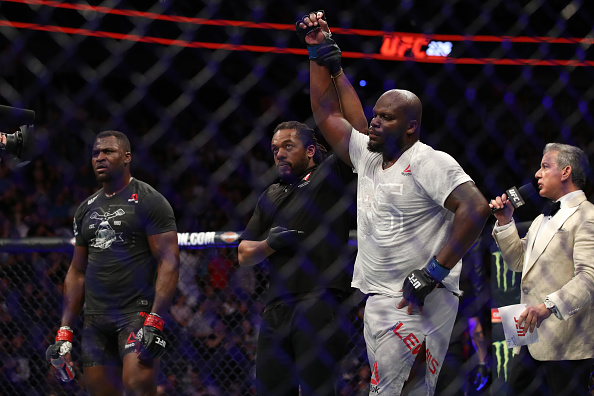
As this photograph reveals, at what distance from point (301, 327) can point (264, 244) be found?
386 millimetres

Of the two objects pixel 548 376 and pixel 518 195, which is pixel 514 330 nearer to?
pixel 548 376

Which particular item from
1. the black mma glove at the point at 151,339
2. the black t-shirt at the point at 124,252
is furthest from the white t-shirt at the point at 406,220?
the black t-shirt at the point at 124,252

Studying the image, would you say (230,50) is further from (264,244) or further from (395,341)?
(395,341)

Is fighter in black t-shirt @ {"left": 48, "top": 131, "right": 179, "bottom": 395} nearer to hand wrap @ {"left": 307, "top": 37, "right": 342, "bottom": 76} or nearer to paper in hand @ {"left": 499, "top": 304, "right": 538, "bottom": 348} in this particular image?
hand wrap @ {"left": 307, "top": 37, "right": 342, "bottom": 76}

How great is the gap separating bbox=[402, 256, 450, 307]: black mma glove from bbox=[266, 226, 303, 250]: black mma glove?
72 centimetres

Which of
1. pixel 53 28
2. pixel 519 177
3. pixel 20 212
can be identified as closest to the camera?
pixel 20 212

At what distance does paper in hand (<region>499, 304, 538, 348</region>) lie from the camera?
2795 mm

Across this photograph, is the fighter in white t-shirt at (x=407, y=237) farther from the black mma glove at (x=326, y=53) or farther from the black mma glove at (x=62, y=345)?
the black mma glove at (x=62, y=345)

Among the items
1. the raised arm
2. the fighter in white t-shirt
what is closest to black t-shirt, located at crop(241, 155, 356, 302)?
the raised arm

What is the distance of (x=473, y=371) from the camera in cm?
367

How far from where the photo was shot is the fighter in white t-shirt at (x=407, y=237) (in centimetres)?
233

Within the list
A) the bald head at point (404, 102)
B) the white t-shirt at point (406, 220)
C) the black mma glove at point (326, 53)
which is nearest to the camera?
the white t-shirt at point (406, 220)

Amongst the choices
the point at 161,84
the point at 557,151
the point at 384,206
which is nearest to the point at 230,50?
the point at 161,84

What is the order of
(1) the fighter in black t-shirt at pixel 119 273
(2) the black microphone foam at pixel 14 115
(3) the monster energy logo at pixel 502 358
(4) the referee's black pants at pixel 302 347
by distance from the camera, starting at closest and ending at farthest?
(2) the black microphone foam at pixel 14 115 < (4) the referee's black pants at pixel 302 347 < (1) the fighter in black t-shirt at pixel 119 273 < (3) the monster energy logo at pixel 502 358
